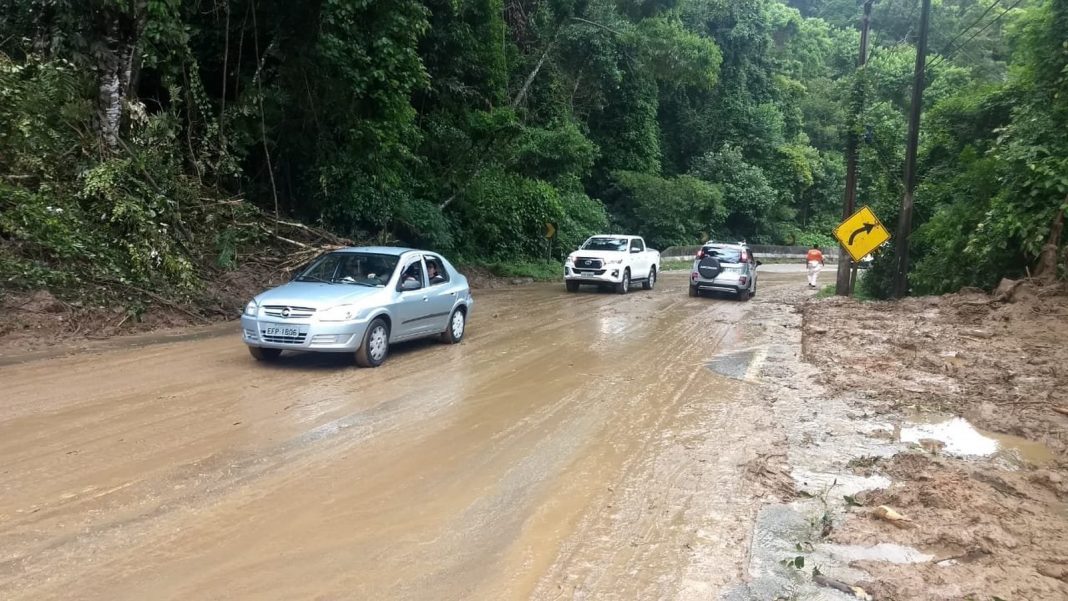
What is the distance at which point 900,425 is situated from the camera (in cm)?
814

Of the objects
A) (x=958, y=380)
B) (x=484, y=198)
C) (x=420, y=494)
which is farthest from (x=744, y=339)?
(x=484, y=198)

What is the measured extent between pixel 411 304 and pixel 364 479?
17.3 ft

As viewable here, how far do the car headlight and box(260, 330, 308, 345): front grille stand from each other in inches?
12.7

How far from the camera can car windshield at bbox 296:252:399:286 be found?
10641 mm

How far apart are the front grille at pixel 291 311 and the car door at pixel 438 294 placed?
2353mm

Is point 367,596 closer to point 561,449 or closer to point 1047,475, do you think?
point 561,449

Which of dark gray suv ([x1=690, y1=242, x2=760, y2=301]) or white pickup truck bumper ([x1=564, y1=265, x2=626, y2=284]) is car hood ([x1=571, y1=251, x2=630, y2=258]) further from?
dark gray suv ([x1=690, y1=242, x2=760, y2=301])

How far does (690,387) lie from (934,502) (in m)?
4.31

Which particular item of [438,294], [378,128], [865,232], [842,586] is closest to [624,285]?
[865,232]

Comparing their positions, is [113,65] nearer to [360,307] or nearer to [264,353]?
[264,353]

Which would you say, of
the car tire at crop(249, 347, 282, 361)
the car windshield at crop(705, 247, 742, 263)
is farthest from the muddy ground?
the car windshield at crop(705, 247, 742, 263)

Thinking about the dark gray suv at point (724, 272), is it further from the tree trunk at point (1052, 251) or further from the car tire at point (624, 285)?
the tree trunk at point (1052, 251)

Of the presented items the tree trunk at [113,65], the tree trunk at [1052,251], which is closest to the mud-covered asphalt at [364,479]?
the tree trunk at [113,65]

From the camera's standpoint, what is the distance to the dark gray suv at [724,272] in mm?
22828
